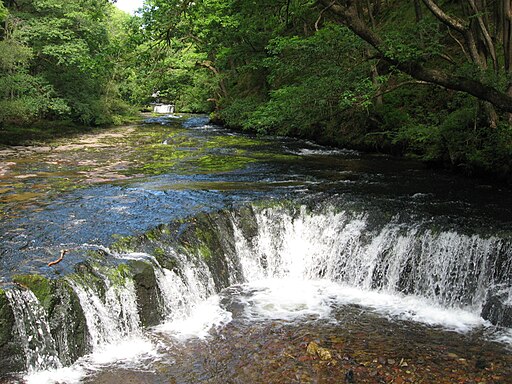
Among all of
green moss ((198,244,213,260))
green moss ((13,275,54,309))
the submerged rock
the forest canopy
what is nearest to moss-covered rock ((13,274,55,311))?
green moss ((13,275,54,309))

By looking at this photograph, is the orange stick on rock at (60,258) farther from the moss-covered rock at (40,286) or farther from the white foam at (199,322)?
the white foam at (199,322)

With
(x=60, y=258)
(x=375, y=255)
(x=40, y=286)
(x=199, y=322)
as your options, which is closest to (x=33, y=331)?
(x=40, y=286)

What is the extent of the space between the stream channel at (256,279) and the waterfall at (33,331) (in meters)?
0.02

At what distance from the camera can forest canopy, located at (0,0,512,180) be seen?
30.4ft

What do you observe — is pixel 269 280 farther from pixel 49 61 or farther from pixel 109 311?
pixel 49 61

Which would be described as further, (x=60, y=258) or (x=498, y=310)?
(x=498, y=310)

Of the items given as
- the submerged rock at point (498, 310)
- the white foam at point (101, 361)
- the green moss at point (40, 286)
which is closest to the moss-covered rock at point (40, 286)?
Answer: the green moss at point (40, 286)

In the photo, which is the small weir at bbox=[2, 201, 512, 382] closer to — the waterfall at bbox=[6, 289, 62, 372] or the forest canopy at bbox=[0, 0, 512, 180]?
the waterfall at bbox=[6, 289, 62, 372]

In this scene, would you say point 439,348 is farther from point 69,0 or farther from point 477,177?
point 69,0

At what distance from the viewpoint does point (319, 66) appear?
11680mm

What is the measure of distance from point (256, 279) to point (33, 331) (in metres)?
4.20

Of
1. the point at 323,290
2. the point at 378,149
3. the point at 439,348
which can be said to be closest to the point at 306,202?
the point at 323,290

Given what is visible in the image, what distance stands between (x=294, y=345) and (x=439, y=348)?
1.85 m

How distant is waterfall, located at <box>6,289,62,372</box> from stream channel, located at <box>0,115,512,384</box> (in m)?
0.02
